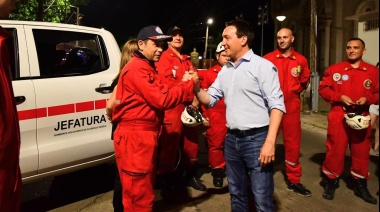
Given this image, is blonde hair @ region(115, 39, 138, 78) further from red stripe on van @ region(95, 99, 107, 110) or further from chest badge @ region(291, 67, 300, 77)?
chest badge @ region(291, 67, 300, 77)

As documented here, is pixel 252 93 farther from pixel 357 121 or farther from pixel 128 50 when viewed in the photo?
pixel 357 121

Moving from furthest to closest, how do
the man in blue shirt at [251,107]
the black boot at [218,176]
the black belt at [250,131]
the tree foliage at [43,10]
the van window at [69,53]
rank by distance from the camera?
the tree foliage at [43,10] → the black boot at [218,176] → the van window at [69,53] → the black belt at [250,131] → the man in blue shirt at [251,107]

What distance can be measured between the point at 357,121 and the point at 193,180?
2.10 metres

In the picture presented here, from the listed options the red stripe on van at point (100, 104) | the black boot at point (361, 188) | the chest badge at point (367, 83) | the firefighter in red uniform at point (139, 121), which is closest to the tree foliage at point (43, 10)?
the red stripe on van at point (100, 104)

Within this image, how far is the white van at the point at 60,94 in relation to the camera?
11.3 feet

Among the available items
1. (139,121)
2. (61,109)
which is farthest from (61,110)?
(139,121)

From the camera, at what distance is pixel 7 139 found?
1822 mm

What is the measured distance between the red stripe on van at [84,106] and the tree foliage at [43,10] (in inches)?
485

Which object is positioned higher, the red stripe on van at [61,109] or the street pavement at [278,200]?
the red stripe on van at [61,109]

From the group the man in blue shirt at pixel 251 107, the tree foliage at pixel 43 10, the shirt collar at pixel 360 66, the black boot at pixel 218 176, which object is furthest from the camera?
the tree foliage at pixel 43 10

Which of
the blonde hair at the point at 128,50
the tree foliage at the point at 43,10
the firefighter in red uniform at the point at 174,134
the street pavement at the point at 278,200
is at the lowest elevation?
the street pavement at the point at 278,200

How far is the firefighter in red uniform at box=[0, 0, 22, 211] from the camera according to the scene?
179 cm

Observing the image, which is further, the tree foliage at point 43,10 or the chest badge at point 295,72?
the tree foliage at point 43,10

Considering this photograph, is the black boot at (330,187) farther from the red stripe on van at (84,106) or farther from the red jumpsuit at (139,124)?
the red stripe on van at (84,106)
